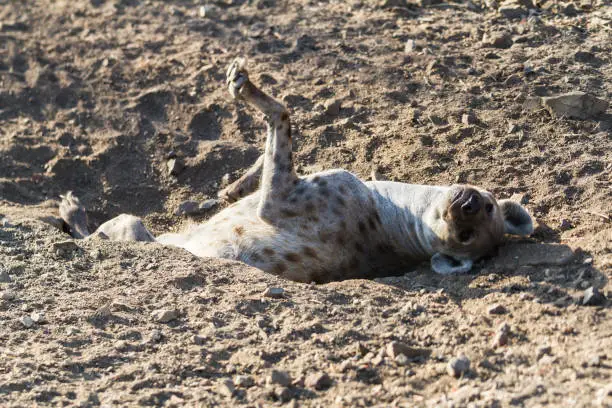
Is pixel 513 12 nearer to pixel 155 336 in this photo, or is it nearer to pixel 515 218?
pixel 515 218

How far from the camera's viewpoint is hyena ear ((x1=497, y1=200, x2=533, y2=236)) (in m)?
5.70

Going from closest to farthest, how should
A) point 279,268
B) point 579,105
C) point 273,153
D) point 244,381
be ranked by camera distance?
point 244,381 < point 279,268 < point 273,153 < point 579,105

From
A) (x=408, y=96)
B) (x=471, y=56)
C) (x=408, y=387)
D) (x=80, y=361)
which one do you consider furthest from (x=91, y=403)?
(x=471, y=56)

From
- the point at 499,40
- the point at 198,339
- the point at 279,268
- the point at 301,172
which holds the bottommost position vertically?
the point at 279,268

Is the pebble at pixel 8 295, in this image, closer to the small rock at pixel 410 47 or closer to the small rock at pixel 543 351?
the small rock at pixel 543 351

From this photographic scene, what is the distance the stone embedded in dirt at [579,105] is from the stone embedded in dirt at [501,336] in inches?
106

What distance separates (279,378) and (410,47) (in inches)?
170

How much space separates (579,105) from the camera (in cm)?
677

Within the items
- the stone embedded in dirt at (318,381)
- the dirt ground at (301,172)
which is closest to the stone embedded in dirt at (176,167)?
the dirt ground at (301,172)

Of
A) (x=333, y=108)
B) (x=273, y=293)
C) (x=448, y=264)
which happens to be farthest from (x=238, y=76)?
(x=448, y=264)

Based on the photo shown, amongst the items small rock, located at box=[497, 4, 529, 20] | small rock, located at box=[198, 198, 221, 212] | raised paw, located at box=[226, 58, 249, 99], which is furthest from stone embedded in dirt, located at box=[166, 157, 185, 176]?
small rock, located at box=[497, 4, 529, 20]

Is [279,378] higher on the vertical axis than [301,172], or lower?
lower

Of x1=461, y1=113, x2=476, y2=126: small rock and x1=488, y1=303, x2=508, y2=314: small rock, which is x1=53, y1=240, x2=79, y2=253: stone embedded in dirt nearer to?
x1=488, y1=303, x2=508, y2=314: small rock

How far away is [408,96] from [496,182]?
4.36ft
